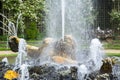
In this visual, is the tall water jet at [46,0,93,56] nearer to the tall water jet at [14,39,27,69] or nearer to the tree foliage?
the tree foliage

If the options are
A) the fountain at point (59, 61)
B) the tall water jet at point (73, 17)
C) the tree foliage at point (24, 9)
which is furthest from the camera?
the tree foliage at point (24, 9)

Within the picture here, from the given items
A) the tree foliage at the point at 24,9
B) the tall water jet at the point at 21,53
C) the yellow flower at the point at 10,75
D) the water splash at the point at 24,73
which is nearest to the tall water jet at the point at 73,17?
the tree foliage at the point at 24,9

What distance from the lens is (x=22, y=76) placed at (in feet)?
33.3

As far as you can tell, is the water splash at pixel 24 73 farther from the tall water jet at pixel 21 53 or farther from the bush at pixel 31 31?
the bush at pixel 31 31

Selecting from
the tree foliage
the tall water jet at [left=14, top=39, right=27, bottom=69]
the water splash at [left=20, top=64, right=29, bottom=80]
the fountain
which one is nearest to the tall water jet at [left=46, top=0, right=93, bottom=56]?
the tree foliage

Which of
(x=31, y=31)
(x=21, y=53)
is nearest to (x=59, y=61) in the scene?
(x=21, y=53)

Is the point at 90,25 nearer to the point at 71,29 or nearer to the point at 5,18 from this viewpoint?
the point at 71,29

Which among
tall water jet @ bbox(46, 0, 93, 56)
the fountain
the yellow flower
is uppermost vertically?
tall water jet @ bbox(46, 0, 93, 56)

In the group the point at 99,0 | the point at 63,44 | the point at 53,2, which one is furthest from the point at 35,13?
the point at 63,44

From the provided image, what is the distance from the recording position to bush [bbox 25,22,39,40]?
24505 mm

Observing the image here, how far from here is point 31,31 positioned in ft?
80.8

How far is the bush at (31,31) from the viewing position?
24.5m

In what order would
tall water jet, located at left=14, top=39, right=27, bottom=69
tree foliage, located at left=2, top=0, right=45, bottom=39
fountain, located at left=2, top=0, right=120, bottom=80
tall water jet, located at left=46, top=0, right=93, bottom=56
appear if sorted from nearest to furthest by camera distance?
fountain, located at left=2, top=0, right=120, bottom=80 → tall water jet, located at left=14, top=39, right=27, bottom=69 → tall water jet, located at left=46, top=0, right=93, bottom=56 → tree foliage, located at left=2, top=0, right=45, bottom=39

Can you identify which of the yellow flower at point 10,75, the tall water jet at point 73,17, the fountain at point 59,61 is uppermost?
the tall water jet at point 73,17
